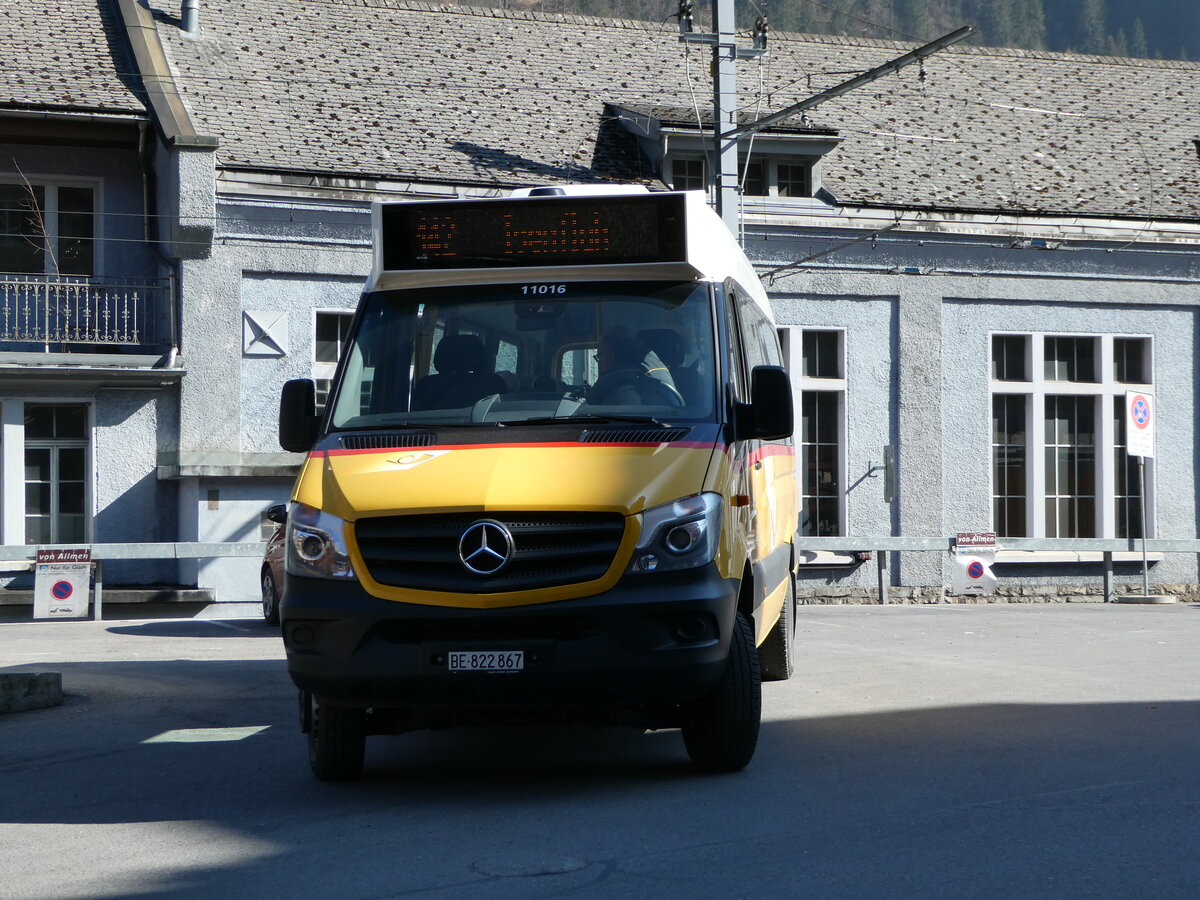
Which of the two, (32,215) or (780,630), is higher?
(32,215)

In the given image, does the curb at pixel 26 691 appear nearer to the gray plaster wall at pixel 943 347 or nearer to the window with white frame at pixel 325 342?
the window with white frame at pixel 325 342

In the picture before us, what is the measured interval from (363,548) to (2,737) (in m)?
3.65

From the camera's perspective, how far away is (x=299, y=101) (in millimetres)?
22281

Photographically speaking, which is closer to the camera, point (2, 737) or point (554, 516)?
point (554, 516)

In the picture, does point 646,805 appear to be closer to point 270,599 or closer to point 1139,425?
point 270,599

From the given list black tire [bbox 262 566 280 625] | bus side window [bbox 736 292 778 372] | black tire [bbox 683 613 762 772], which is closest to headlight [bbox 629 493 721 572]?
black tire [bbox 683 613 762 772]

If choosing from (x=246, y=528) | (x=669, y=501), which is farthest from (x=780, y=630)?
(x=246, y=528)

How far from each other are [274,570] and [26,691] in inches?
248

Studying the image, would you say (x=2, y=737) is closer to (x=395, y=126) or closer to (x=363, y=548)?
(x=363, y=548)

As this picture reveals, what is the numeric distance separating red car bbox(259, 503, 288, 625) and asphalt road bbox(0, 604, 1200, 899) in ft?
14.4

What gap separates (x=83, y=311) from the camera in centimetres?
2103

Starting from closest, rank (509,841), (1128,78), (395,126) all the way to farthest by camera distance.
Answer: (509,841) → (395,126) → (1128,78)

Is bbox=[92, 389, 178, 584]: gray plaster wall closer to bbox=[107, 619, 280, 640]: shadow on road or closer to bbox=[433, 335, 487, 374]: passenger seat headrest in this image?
bbox=[107, 619, 280, 640]: shadow on road

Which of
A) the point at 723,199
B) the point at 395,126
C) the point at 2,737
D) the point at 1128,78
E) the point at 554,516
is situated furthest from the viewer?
the point at 1128,78
